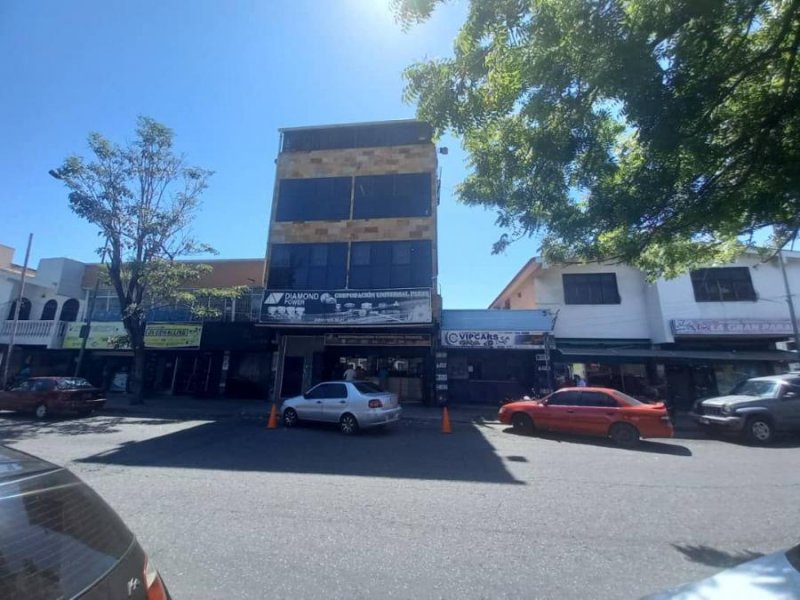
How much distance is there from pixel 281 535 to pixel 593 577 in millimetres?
3248

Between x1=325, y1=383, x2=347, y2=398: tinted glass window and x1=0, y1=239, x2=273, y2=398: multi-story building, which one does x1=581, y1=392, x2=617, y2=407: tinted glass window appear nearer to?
x1=325, y1=383, x2=347, y2=398: tinted glass window

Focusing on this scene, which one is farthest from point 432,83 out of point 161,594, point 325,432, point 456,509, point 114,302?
point 114,302

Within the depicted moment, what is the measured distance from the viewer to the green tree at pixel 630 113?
5.16 m

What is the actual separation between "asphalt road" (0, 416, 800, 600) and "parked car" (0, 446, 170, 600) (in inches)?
75.0

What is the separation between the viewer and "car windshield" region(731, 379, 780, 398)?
1142cm

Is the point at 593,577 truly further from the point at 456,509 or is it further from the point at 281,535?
the point at 281,535

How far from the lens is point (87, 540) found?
66.8 inches

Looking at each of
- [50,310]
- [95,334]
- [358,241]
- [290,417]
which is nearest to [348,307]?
[358,241]

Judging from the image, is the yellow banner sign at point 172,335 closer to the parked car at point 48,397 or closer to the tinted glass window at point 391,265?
the parked car at point 48,397

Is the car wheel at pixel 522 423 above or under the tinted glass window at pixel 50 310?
under

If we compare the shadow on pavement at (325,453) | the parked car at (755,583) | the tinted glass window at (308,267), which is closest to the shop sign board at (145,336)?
the tinted glass window at (308,267)

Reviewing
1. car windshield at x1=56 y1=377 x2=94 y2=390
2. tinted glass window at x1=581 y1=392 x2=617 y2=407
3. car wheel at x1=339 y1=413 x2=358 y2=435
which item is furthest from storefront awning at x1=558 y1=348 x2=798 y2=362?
car windshield at x1=56 y1=377 x2=94 y2=390

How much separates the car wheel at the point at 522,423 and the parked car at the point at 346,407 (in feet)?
12.1

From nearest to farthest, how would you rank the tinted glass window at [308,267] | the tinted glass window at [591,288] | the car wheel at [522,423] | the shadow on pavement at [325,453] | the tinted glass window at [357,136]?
1. the shadow on pavement at [325,453]
2. the car wheel at [522,423]
3. the tinted glass window at [308,267]
4. the tinted glass window at [357,136]
5. the tinted glass window at [591,288]
